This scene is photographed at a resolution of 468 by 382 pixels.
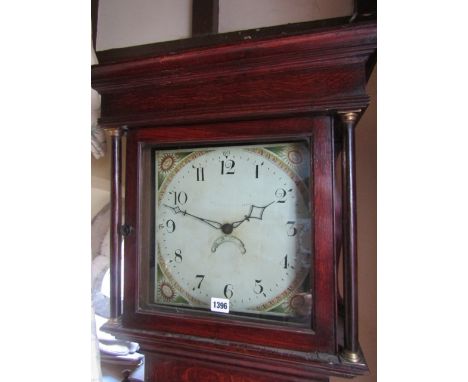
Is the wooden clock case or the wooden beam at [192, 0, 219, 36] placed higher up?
the wooden beam at [192, 0, 219, 36]

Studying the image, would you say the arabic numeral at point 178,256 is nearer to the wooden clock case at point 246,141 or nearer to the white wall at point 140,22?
the wooden clock case at point 246,141

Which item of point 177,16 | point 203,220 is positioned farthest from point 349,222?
point 177,16

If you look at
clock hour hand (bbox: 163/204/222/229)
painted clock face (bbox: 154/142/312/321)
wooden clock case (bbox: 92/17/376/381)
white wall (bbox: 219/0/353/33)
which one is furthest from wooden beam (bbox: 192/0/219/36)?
clock hour hand (bbox: 163/204/222/229)

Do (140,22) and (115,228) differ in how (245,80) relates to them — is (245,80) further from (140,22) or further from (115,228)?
(140,22)

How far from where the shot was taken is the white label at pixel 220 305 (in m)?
0.55

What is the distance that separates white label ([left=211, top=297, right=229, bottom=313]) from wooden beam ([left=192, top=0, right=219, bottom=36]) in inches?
27.8

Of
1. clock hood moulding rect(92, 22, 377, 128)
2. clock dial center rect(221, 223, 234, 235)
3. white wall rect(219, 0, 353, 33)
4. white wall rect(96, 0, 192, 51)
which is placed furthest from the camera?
white wall rect(96, 0, 192, 51)

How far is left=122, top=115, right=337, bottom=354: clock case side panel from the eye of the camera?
48 cm

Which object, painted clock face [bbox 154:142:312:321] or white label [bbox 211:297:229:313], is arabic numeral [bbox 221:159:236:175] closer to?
painted clock face [bbox 154:142:312:321]

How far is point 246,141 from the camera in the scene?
1.76 ft

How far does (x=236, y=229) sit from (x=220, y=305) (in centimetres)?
15
